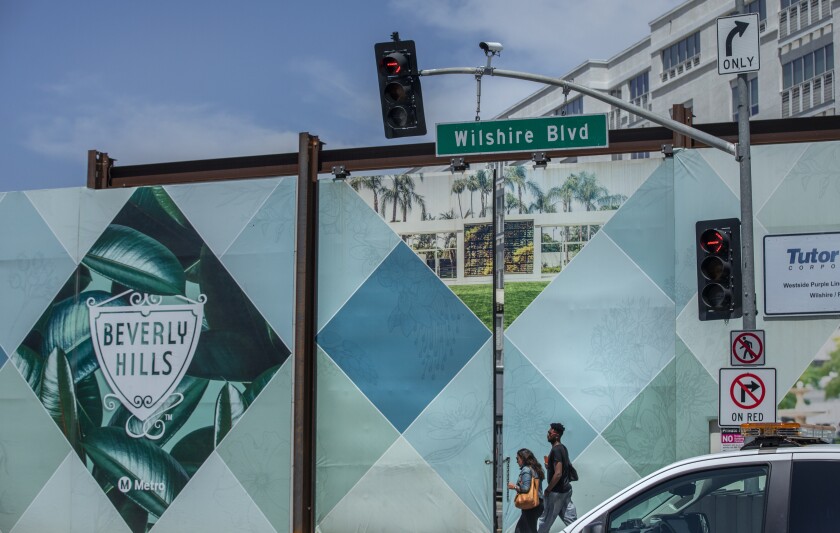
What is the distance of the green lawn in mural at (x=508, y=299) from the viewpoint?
710 inches

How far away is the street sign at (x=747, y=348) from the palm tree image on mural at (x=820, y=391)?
10.2 ft

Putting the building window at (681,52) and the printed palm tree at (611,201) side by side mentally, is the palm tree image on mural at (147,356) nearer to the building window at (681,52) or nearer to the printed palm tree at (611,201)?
the printed palm tree at (611,201)

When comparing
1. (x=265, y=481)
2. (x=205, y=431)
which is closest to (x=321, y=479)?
(x=265, y=481)

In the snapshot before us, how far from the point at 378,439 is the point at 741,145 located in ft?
25.0

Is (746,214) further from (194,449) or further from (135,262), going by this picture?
(135,262)

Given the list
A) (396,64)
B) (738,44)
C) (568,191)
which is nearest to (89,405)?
(568,191)

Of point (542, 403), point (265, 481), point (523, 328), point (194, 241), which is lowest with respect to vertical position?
point (265, 481)

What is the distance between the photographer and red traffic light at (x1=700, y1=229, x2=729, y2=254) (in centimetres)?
1407

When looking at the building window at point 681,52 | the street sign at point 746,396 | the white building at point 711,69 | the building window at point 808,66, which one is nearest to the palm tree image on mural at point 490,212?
the street sign at point 746,396

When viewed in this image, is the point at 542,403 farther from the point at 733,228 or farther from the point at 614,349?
the point at 733,228

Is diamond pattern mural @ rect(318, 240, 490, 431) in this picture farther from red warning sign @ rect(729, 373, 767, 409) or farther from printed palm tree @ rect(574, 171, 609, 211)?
red warning sign @ rect(729, 373, 767, 409)

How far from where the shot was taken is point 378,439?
18.2 meters

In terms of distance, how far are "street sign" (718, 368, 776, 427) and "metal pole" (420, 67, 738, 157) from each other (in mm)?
2893

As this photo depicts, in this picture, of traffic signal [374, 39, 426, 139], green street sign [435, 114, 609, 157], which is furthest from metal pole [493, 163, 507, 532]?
traffic signal [374, 39, 426, 139]
